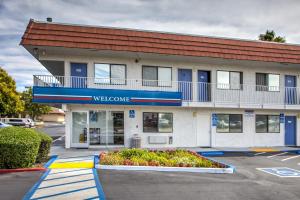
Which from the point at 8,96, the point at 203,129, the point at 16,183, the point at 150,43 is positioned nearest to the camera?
the point at 16,183

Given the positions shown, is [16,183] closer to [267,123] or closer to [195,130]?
[195,130]

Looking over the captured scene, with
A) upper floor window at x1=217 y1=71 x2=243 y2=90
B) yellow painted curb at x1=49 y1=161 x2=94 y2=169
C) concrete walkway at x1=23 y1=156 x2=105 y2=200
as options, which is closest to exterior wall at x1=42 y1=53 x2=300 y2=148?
upper floor window at x1=217 y1=71 x2=243 y2=90

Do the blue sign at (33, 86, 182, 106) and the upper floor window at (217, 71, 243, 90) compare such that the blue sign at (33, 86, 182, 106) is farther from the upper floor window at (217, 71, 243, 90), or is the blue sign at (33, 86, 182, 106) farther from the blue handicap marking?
the blue handicap marking

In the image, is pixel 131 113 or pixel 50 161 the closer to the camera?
pixel 50 161

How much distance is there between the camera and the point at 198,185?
9367mm

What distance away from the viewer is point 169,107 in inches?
735

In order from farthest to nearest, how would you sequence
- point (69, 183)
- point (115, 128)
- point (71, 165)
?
point (115, 128) < point (71, 165) < point (69, 183)

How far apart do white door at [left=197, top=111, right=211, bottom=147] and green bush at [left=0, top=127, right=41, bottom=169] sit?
11.5 meters

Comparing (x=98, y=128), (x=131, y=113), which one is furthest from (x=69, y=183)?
(x=131, y=113)

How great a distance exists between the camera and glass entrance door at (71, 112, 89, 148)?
17547 millimetres

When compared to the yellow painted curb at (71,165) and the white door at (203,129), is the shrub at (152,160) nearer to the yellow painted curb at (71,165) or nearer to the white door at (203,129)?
the yellow painted curb at (71,165)

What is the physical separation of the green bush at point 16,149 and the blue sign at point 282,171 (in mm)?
9910

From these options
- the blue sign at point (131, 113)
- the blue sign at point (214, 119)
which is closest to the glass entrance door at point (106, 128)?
the blue sign at point (131, 113)

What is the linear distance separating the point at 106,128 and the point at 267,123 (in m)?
11.9
